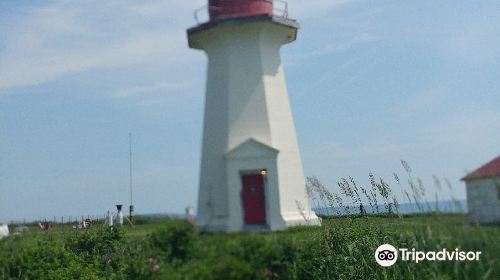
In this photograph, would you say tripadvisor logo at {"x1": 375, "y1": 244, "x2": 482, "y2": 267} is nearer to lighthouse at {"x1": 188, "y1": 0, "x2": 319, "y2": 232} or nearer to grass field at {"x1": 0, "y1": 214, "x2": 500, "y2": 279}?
grass field at {"x1": 0, "y1": 214, "x2": 500, "y2": 279}

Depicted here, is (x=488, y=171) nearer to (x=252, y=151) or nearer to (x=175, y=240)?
(x=252, y=151)

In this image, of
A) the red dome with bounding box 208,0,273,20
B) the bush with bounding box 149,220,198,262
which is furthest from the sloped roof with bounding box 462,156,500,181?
the bush with bounding box 149,220,198,262

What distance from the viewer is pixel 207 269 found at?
5676 mm

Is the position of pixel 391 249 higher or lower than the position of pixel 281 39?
lower

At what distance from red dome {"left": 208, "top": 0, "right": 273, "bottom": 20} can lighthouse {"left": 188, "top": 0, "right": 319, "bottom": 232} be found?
Answer: 0.01 meters

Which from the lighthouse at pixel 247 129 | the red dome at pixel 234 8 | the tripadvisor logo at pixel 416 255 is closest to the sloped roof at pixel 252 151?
the lighthouse at pixel 247 129

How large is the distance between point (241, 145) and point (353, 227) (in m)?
6.37

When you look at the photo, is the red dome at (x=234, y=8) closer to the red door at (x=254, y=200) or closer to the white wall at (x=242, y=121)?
the white wall at (x=242, y=121)

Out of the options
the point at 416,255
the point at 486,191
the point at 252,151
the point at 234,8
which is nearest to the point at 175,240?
the point at 252,151

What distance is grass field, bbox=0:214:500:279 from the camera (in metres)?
5.77

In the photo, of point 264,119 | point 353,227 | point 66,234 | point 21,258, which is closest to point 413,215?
point 353,227

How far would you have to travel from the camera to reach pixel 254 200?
5.13m

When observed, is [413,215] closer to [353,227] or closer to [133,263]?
[353,227]

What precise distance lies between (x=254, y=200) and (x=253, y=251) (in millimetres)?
1275
